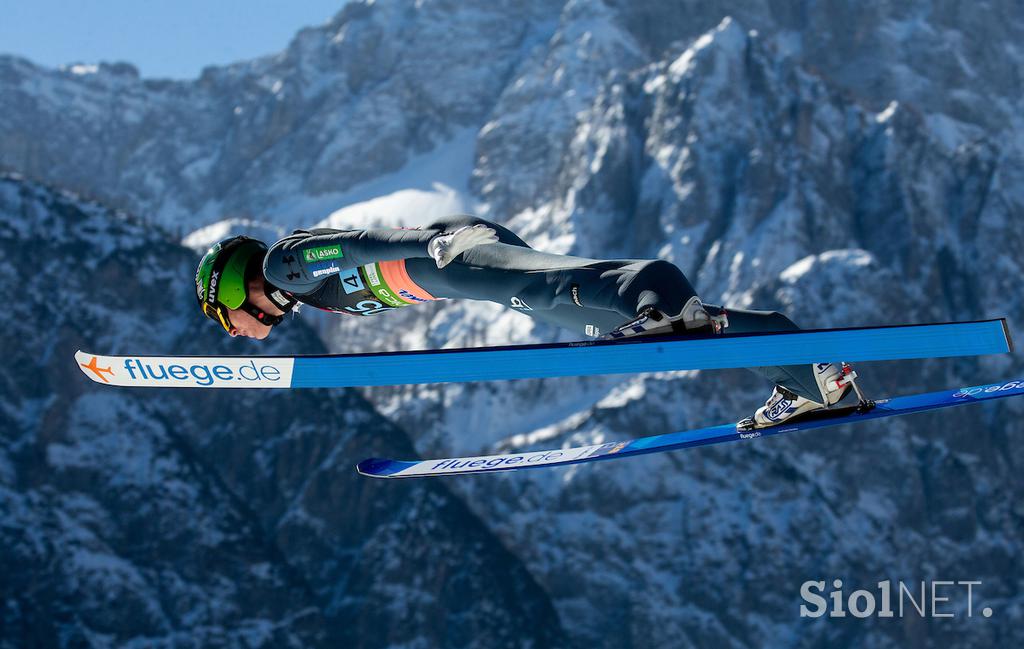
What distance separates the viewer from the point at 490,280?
9.91m

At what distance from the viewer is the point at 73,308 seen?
130m

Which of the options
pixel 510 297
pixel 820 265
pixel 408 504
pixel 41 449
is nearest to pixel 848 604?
pixel 820 265

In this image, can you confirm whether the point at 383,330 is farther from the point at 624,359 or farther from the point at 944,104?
the point at 624,359

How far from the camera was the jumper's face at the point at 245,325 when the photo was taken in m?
11.6

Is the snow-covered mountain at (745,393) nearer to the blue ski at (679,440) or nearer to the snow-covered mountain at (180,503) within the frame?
the snow-covered mountain at (180,503)

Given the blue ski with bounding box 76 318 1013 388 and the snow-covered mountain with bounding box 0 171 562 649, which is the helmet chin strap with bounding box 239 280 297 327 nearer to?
the blue ski with bounding box 76 318 1013 388

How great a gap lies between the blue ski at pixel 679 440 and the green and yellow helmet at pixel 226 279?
2.88 metres

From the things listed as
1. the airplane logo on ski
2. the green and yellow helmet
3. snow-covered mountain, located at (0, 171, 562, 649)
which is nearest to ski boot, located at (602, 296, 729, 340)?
the green and yellow helmet

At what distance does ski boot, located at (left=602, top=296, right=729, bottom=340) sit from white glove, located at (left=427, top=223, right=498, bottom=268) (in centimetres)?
177

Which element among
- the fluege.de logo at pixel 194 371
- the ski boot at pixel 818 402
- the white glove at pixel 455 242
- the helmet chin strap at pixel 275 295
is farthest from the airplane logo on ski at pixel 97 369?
the ski boot at pixel 818 402

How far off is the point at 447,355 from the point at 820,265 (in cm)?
13148

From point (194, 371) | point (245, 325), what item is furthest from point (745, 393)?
point (194, 371)

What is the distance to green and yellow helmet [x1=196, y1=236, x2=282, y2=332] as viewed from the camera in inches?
452

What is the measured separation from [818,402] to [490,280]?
3090 millimetres
